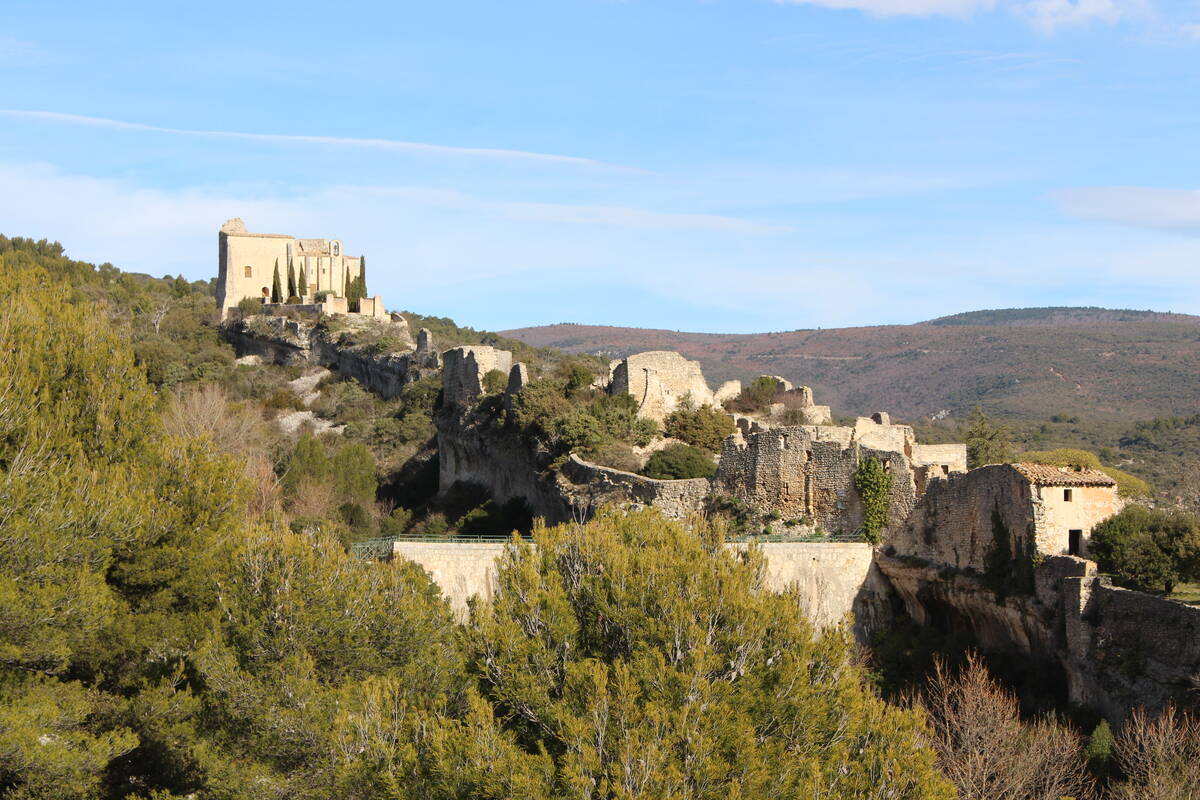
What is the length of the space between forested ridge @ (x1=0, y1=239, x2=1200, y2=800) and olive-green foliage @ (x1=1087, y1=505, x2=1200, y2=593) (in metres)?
3.30

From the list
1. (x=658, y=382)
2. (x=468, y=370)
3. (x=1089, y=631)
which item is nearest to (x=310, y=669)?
(x=1089, y=631)

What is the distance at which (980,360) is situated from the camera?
368 feet

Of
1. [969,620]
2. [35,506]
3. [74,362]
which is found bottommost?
[969,620]

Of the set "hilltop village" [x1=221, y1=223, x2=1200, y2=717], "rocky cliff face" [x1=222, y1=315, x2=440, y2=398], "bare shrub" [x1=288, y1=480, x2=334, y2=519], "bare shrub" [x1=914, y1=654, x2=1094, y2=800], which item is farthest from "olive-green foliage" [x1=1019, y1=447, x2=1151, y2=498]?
"rocky cliff face" [x1=222, y1=315, x2=440, y2=398]

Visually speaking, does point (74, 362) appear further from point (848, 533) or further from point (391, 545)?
point (848, 533)

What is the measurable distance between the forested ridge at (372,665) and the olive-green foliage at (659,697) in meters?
0.03

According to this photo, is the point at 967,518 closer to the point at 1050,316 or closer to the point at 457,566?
the point at 457,566

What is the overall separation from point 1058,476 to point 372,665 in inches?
512

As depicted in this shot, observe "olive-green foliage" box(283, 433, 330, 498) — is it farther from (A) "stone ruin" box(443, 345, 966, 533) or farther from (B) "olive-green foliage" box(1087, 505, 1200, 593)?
(B) "olive-green foliage" box(1087, 505, 1200, 593)

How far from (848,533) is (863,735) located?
14.6 meters

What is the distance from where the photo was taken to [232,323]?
65.3m

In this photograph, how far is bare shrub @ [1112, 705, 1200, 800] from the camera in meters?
18.8

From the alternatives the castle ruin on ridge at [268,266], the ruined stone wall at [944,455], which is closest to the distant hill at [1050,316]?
the castle ruin on ridge at [268,266]

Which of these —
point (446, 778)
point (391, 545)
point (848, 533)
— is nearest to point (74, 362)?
point (391, 545)
